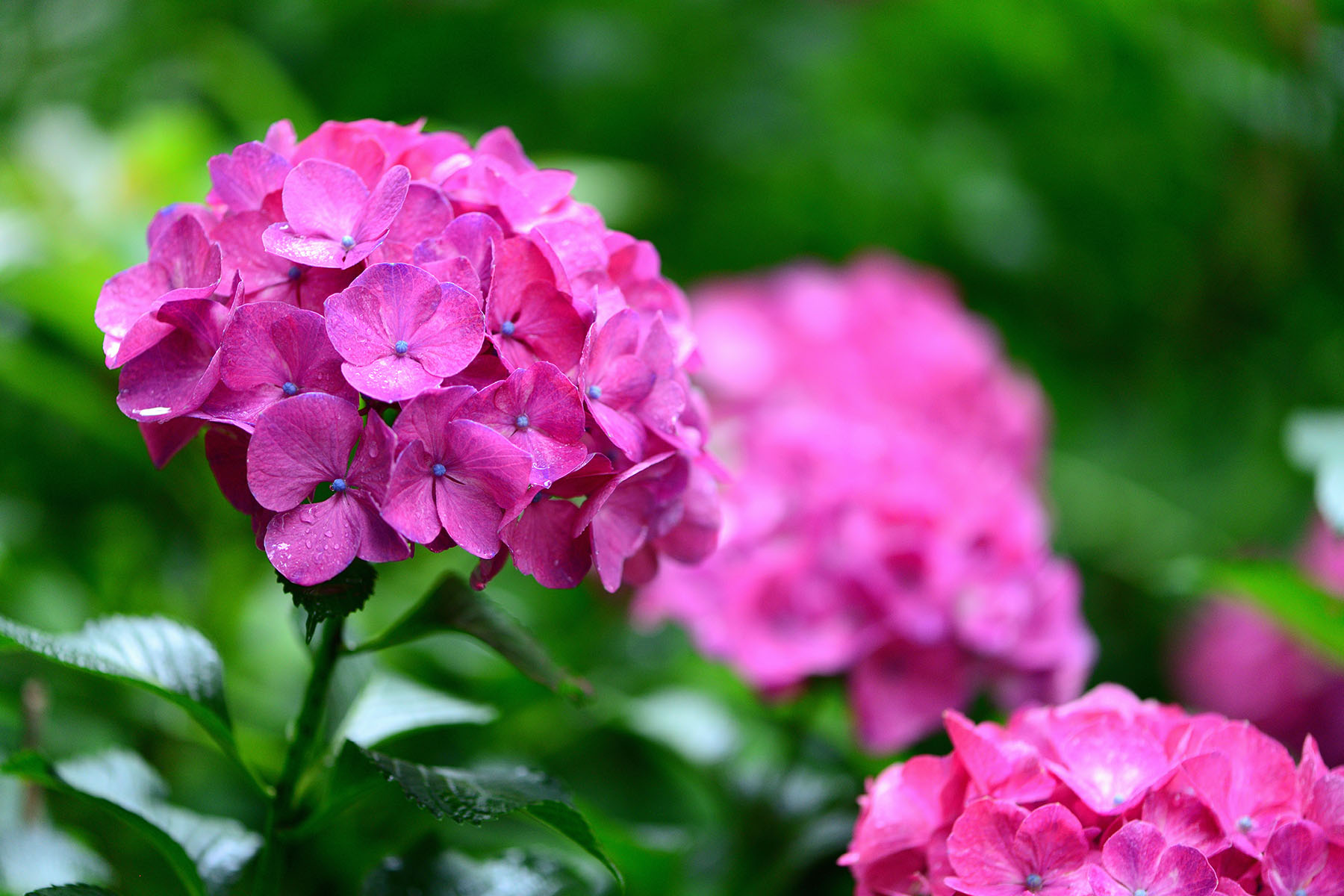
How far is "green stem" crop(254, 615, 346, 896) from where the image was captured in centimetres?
52

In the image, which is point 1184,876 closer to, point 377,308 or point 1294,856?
point 1294,856

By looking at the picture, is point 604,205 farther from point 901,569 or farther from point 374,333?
point 374,333

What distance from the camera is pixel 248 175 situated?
50 centimetres

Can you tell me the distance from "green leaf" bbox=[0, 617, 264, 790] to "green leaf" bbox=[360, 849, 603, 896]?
0.09m

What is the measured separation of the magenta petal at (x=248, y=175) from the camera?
50cm

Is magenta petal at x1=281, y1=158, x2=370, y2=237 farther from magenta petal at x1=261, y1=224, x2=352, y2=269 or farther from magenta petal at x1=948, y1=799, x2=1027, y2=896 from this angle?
magenta petal at x1=948, y1=799, x2=1027, y2=896

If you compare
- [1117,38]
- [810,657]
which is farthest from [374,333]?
[1117,38]

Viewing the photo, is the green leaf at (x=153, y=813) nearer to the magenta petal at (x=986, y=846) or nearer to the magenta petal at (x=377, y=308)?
the magenta petal at (x=377, y=308)

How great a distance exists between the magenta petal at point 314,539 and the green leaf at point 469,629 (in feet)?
0.37

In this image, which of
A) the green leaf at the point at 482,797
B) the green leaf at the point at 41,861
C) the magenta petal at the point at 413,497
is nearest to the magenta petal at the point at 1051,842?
the green leaf at the point at 482,797

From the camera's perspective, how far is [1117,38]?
141cm

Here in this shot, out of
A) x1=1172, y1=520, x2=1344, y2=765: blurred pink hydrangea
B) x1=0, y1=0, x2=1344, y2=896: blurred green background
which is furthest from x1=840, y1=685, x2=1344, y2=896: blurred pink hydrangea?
x1=1172, y1=520, x2=1344, y2=765: blurred pink hydrangea

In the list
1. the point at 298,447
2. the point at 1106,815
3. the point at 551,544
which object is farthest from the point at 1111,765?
the point at 298,447

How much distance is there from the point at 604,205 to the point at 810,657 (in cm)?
59
